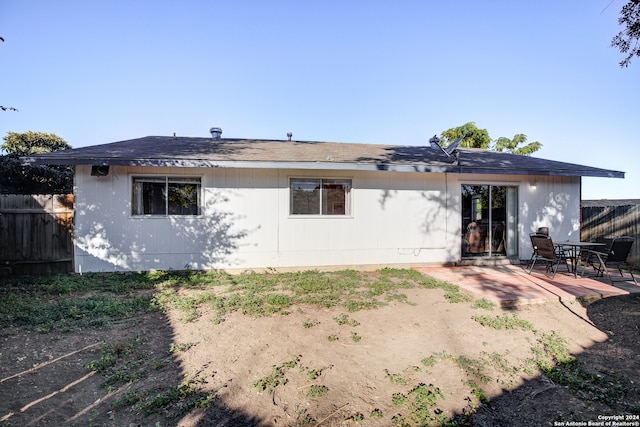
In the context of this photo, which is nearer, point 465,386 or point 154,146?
point 465,386

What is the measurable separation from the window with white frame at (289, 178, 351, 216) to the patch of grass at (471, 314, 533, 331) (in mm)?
4219

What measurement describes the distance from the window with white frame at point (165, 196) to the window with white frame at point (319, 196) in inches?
95.3

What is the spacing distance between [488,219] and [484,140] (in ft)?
51.1

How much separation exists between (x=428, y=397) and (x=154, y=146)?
27.7 ft

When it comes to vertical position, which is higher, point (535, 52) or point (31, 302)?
point (535, 52)

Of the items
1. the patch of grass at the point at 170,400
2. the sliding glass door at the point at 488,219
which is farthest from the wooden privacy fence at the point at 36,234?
the sliding glass door at the point at 488,219

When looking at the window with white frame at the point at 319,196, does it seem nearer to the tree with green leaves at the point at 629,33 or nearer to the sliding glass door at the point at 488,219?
the sliding glass door at the point at 488,219

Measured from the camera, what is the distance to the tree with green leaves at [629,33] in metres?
4.67

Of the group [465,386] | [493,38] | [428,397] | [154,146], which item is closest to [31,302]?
[154,146]

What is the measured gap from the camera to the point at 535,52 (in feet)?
34.3

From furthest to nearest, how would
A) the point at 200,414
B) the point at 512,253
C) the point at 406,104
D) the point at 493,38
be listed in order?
the point at 406,104 → the point at 493,38 → the point at 512,253 → the point at 200,414

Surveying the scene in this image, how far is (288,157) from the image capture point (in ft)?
24.9

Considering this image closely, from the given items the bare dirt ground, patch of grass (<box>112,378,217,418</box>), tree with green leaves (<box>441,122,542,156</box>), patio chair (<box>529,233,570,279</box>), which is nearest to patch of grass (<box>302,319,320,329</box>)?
the bare dirt ground

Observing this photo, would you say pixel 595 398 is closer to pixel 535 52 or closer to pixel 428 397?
pixel 428 397
